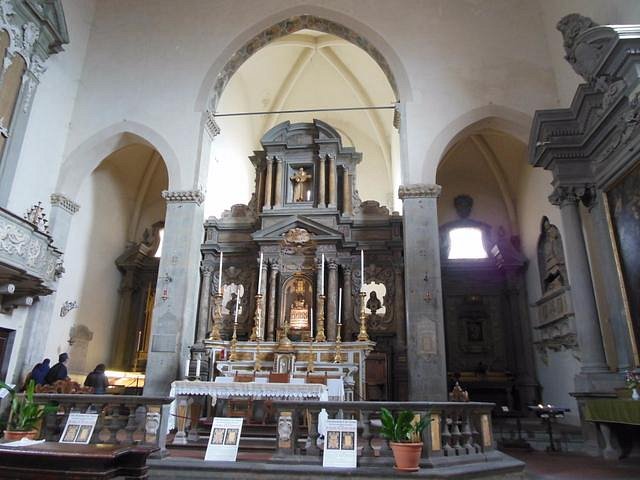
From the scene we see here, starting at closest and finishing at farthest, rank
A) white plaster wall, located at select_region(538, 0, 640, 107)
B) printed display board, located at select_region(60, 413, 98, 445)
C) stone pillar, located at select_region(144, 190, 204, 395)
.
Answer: printed display board, located at select_region(60, 413, 98, 445) → white plaster wall, located at select_region(538, 0, 640, 107) → stone pillar, located at select_region(144, 190, 204, 395)

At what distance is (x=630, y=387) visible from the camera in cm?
684

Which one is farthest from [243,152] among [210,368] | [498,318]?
[498,318]

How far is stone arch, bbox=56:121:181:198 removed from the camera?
38.6 feet

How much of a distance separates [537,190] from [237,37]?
8784 millimetres

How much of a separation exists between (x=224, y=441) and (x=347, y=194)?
8.85 meters

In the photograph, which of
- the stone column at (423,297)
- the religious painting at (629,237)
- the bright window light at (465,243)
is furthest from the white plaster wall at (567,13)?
the bright window light at (465,243)

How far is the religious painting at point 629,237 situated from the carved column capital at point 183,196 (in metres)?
8.44

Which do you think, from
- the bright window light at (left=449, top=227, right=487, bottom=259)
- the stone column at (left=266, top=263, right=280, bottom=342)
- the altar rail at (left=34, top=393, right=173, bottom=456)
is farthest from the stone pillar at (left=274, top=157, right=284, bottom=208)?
the altar rail at (left=34, top=393, right=173, bottom=456)

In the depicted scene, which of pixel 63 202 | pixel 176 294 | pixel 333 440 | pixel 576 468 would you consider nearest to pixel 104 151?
pixel 63 202

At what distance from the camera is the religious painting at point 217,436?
575 cm

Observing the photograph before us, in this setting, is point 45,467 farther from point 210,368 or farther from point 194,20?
point 194,20

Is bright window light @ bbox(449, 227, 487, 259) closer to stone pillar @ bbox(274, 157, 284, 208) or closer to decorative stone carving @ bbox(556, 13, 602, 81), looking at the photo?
stone pillar @ bbox(274, 157, 284, 208)

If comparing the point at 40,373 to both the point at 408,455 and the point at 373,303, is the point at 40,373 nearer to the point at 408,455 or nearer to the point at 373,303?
the point at 373,303

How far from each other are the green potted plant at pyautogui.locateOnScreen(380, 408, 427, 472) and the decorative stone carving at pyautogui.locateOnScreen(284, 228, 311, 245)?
750 centimetres
